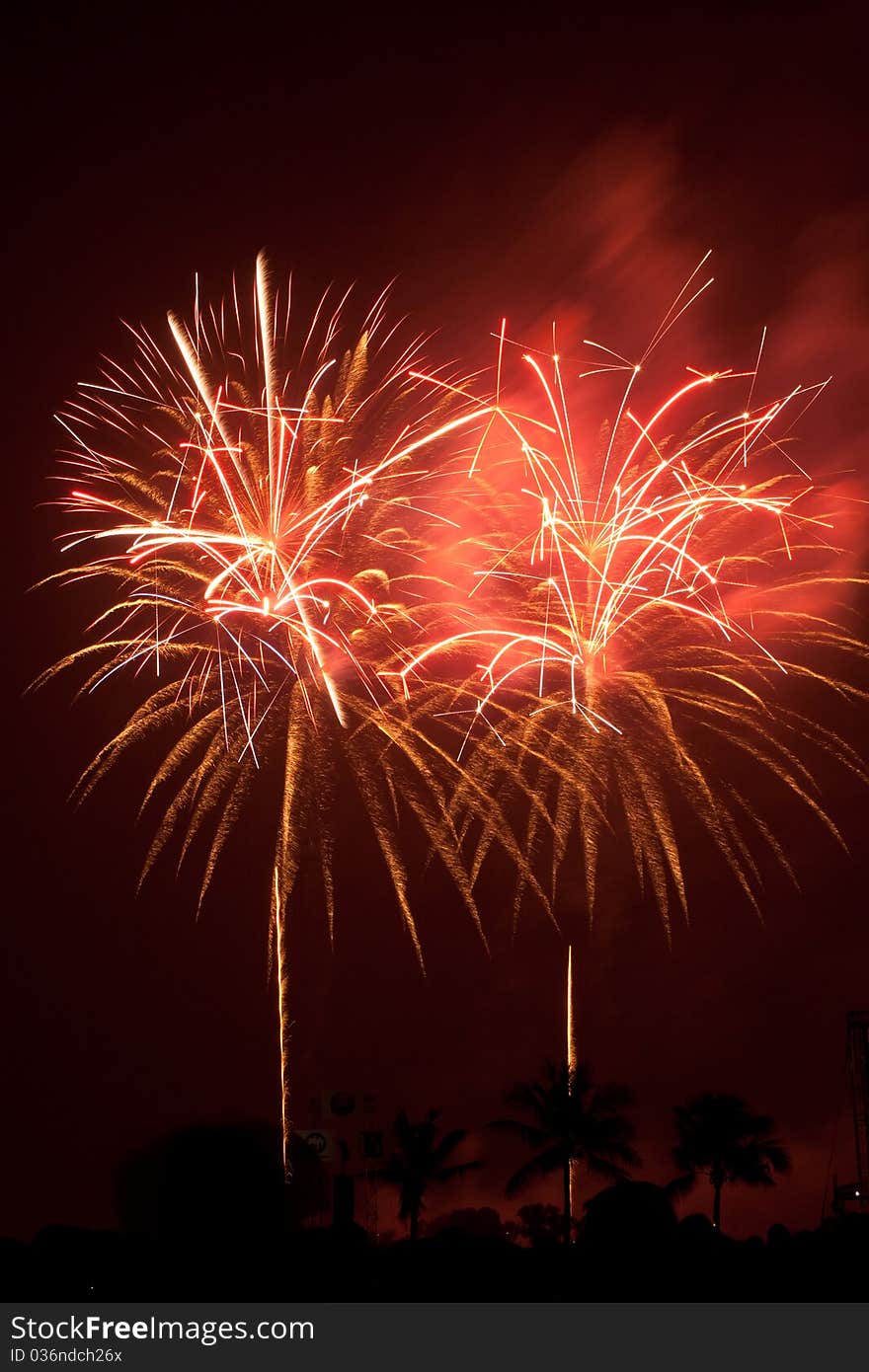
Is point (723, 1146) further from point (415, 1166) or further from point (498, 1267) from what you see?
point (498, 1267)

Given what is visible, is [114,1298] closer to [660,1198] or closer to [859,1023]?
[660,1198]

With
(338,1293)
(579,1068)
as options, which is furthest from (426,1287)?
(579,1068)

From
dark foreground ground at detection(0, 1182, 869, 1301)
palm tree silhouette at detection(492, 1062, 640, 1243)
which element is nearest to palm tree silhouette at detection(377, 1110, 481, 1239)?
palm tree silhouette at detection(492, 1062, 640, 1243)

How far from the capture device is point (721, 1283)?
20.1 metres

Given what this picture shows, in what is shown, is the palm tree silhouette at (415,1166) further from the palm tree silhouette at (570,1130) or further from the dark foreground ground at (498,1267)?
the dark foreground ground at (498,1267)

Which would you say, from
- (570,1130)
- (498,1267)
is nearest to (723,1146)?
(570,1130)

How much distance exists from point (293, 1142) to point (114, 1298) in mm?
23357

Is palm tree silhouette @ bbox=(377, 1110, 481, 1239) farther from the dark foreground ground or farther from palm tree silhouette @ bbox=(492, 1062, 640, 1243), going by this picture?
the dark foreground ground

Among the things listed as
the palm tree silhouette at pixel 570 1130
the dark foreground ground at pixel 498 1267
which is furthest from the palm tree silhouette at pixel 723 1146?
the dark foreground ground at pixel 498 1267

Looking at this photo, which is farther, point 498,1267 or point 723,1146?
point 723,1146

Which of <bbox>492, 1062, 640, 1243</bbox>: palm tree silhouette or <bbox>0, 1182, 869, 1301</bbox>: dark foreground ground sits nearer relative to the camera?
<bbox>0, 1182, 869, 1301</bbox>: dark foreground ground
